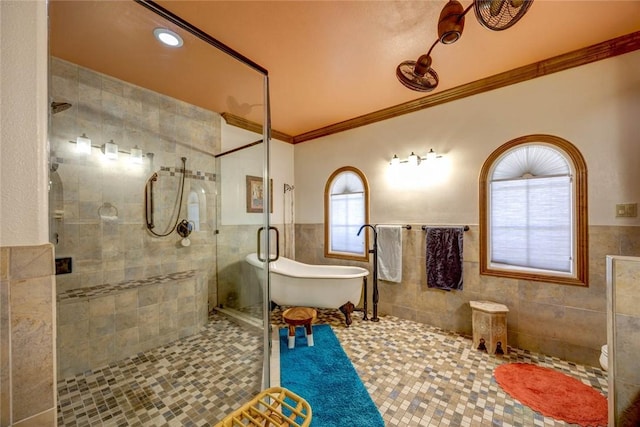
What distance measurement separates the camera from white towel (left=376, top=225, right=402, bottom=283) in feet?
9.95

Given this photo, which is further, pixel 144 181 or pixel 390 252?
pixel 390 252

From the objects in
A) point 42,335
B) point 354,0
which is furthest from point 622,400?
point 354,0

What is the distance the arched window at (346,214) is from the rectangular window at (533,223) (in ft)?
4.78

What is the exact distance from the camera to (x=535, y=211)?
2.36 m

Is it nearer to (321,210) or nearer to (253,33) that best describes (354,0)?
(253,33)

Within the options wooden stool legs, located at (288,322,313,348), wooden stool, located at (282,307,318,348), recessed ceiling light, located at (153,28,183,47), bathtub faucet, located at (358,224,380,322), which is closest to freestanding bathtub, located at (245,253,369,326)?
bathtub faucet, located at (358,224,380,322)

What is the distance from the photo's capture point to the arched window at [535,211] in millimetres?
2154

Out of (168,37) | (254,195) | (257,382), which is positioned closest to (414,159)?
(254,195)

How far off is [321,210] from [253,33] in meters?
2.45

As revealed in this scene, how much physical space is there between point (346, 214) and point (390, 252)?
2.88 feet

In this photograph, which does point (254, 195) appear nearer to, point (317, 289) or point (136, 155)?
point (136, 155)

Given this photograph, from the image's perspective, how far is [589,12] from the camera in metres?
1.70

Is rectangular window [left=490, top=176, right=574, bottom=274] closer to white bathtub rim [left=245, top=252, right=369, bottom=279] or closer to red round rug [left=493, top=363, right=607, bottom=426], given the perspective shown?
red round rug [left=493, top=363, right=607, bottom=426]

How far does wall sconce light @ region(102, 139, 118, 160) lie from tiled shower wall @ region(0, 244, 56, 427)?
227cm
